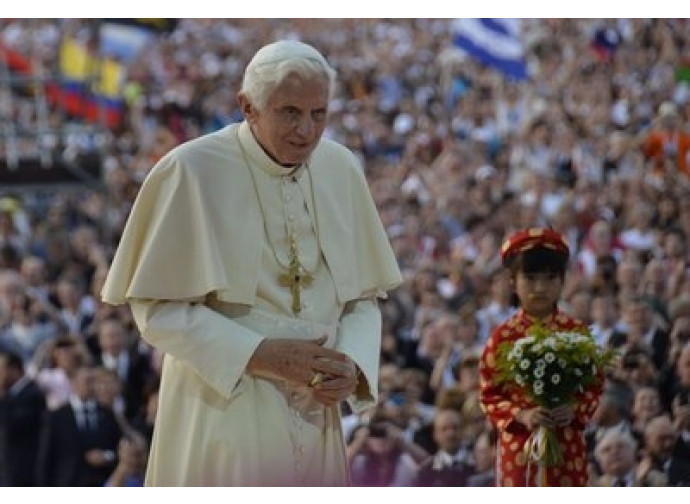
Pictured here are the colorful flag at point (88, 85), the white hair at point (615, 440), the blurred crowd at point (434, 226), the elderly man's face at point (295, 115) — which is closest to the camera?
the elderly man's face at point (295, 115)

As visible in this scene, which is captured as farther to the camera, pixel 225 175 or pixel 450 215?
pixel 450 215

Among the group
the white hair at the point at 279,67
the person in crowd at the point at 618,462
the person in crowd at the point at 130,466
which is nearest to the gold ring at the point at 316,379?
the white hair at the point at 279,67

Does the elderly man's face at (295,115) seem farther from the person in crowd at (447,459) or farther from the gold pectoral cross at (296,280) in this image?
the person in crowd at (447,459)

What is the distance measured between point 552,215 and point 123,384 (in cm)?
402

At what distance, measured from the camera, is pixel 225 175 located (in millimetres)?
4914

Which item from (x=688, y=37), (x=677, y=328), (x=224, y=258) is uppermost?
(x=688, y=37)

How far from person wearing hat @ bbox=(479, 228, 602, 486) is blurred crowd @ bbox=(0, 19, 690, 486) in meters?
1.21

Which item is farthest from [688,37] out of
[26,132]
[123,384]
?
[123,384]

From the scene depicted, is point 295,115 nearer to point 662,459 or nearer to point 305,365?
point 305,365

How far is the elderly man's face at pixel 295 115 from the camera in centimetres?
466

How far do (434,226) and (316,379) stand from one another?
29.8 feet

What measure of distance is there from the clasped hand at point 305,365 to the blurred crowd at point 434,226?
2.84m

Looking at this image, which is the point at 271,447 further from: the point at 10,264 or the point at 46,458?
the point at 10,264

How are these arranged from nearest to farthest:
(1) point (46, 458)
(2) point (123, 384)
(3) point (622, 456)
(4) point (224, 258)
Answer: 1. (4) point (224, 258)
2. (3) point (622, 456)
3. (1) point (46, 458)
4. (2) point (123, 384)
